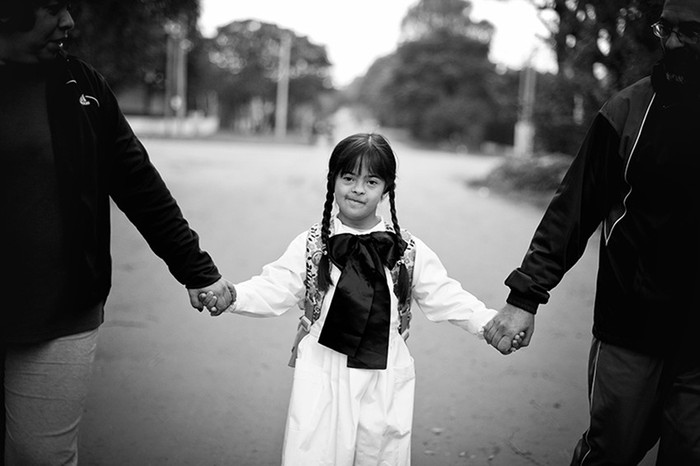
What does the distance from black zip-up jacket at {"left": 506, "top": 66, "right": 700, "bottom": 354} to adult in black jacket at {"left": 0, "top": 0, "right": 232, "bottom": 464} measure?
1712 millimetres

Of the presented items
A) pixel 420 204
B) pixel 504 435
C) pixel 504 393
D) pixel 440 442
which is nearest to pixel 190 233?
pixel 440 442

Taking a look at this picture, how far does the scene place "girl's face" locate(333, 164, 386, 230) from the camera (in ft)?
10.1

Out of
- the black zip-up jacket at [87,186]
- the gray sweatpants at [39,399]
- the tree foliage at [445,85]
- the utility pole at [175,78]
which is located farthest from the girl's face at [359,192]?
the tree foliage at [445,85]

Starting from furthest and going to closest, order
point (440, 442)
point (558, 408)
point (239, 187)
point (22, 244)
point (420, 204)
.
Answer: point (239, 187), point (420, 204), point (558, 408), point (440, 442), point (22, 244)

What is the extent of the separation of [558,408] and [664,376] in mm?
2440

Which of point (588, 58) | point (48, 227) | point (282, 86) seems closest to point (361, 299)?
point (48, 227)

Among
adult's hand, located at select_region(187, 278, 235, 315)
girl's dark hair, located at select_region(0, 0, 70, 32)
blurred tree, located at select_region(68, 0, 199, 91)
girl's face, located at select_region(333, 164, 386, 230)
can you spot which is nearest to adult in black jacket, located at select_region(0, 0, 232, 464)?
girl's dark hair, located at select_region(0, 0, 70, 32)

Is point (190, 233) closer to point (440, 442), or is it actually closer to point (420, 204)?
point (440, 442)

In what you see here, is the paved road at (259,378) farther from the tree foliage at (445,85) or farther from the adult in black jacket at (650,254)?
the tree foliage at (445,85)

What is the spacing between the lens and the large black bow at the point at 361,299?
9.78 ft

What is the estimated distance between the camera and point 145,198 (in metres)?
2.97

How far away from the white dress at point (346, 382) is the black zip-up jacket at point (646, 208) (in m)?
0.56

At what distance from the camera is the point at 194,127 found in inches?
2379

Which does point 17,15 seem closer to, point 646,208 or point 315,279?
point 315,279
